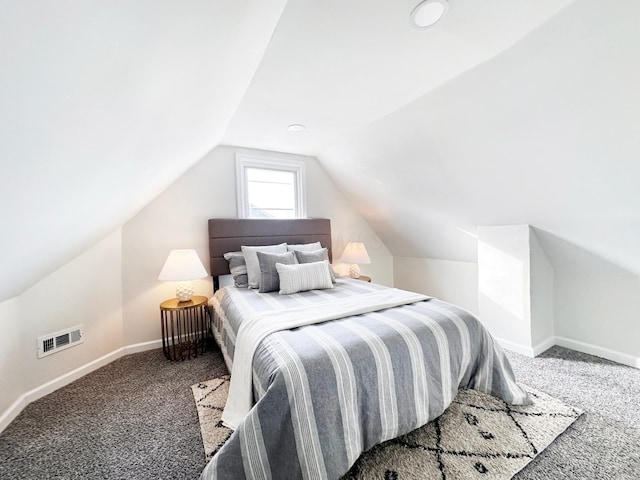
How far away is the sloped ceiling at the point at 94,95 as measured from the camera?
0.55 m

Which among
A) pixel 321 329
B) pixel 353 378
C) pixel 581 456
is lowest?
pixel 581 456

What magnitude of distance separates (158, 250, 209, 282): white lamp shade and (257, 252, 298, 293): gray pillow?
53 cm

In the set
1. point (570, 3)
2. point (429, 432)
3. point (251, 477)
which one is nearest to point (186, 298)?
point (251, 477)

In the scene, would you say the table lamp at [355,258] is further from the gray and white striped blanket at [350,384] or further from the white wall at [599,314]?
the white wall at [599,314]

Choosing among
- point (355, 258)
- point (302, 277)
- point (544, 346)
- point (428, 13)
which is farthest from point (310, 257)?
point (544, 346)

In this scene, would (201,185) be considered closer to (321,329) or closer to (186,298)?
(186,298)

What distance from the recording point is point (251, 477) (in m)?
1.13

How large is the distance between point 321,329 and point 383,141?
75.6 inches

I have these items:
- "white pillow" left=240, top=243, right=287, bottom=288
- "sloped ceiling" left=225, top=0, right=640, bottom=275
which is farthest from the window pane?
"white pillow" left=240, top=243, right=287, bottom=288

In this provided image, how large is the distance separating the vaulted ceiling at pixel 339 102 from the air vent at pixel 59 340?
0.51 meters

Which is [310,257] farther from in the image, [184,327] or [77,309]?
[77,309]

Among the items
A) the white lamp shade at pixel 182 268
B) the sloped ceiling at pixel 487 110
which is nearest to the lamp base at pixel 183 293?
the white lamp shade at pixel 182 268

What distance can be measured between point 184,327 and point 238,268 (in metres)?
0.83

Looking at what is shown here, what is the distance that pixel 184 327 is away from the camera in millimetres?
2826
